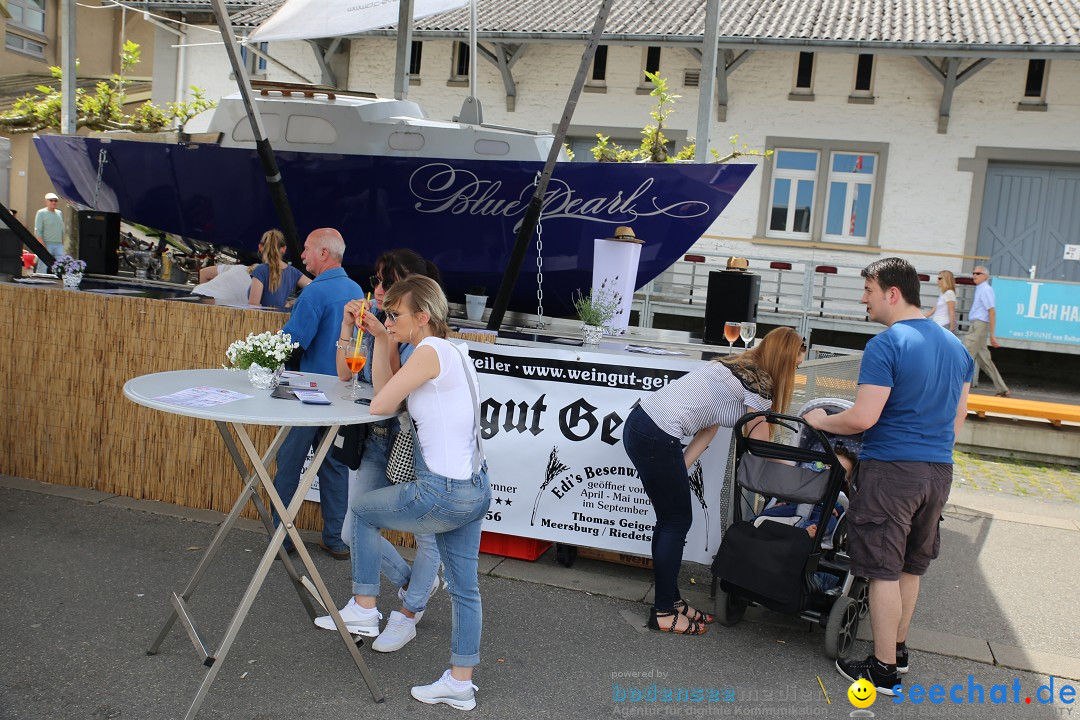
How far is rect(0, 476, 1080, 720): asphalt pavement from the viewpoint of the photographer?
145 inches

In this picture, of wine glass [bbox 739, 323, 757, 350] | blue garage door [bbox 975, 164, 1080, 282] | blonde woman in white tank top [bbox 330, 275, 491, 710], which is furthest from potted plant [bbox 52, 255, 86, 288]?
blue garage door [bbox 975, 164, 1080, 282]

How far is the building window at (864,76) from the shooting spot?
61.6ft

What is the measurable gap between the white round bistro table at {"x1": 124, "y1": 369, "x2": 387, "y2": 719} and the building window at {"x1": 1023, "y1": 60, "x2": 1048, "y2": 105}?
17664 millimetres

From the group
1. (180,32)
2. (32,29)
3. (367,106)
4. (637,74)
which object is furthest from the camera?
(32,29)

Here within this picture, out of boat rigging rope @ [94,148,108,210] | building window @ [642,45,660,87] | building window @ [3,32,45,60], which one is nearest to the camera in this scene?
boat rigging rope @ [94,148,108,210]

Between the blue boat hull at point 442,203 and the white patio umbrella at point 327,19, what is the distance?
1135 millimetres

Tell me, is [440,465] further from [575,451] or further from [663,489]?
[575,451]

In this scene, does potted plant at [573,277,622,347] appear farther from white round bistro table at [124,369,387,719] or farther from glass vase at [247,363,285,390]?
glass vase at [247,363,285,390]

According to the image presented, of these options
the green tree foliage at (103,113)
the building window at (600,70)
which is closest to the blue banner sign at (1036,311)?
the building window at (600,70)

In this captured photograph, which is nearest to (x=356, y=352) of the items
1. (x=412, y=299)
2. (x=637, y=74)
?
(x=412, y=299)

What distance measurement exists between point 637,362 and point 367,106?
5.36 m

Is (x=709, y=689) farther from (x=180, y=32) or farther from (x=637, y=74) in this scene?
(x=180, y=32)

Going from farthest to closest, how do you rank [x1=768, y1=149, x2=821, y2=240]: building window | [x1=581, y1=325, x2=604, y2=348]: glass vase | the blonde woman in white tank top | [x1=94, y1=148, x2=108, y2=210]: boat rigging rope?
1. [x1=768, y1=149, x2=821, y2=240]: building window
2. [x1=94, y1=148, x2=108, y2=210]: boat rigging rope
3. [x1=581, y1=325, x2=604, y2=348]: glass vase
4. the blonde woman in white tank top

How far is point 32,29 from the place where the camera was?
2716 cm
